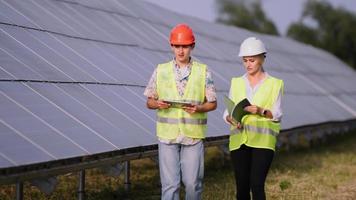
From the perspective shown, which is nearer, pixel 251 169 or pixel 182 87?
pixel 182 87

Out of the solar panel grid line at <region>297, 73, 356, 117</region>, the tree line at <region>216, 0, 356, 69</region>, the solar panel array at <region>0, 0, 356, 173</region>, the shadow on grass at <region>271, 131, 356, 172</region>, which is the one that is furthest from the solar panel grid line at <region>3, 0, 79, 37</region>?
the tree line at <region>216, 0, 356, 69</region>

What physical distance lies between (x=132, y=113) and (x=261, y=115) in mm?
2710

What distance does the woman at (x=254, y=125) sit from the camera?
237 inches

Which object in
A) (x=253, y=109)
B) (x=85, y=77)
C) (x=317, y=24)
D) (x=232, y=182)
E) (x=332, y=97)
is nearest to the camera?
(x=253, y=109)

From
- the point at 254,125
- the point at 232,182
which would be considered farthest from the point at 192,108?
the point at 232,182

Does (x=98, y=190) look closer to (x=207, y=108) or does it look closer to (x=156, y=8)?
(x=207, y=108)

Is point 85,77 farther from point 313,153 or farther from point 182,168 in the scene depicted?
point 313,153

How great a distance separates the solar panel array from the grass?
2.89 feet

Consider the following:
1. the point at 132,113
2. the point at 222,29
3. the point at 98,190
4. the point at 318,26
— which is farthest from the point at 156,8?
the point at 318,26

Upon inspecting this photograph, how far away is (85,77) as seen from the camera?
28.9 ft

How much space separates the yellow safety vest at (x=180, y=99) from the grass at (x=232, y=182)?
3.45 metres

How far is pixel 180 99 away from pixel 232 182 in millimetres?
5209

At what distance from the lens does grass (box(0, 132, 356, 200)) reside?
32.1ft

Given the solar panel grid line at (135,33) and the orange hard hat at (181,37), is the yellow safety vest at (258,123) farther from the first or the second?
the solar panel grid line at (135,33)
